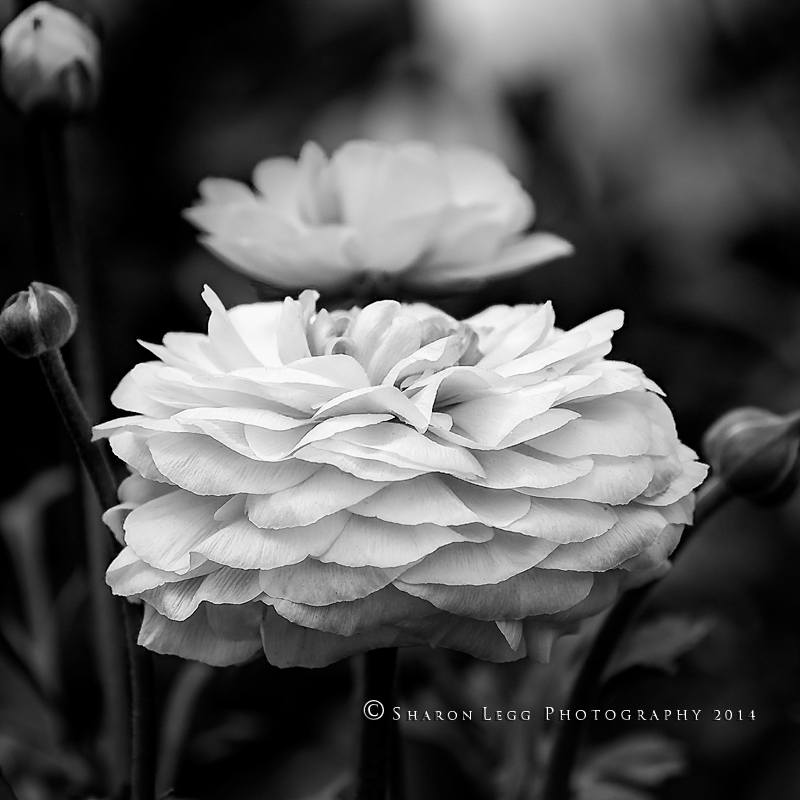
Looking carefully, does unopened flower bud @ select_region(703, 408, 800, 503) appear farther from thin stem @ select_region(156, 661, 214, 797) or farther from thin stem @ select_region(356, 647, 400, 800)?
thin stem @ select_region(156, 661, 214, 797)

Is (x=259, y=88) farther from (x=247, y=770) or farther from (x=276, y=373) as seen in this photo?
(x=276, y=373)

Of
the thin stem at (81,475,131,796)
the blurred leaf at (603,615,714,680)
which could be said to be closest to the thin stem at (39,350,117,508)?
the thin stem at (81,475,131,796)

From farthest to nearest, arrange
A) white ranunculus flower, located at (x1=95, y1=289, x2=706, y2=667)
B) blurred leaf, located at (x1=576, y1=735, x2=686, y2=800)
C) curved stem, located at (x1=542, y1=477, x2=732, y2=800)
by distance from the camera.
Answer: blurred leaf, located at (x1=576, y1=735, x2=686, y2=800) → curved stem, located at (x1=542, y1=477, x2=732, y2=800) → white ranunculus flower, located at (x1=95, y1=289, x2=706, y2=667)

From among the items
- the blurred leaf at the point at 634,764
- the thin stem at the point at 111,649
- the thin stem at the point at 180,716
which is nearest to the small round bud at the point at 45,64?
the thin stem at the point at 111,649

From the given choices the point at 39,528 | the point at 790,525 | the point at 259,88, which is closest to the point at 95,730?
the point at 39,528

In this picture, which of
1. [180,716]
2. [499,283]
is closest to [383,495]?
[180,716]

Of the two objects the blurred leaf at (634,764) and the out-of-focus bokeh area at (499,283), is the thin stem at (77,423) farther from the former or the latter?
the blurred leaf at (634,764)
